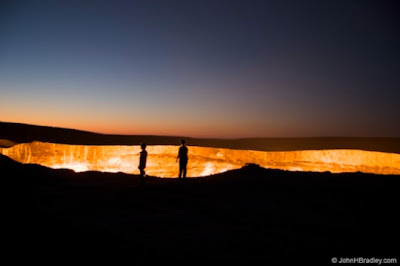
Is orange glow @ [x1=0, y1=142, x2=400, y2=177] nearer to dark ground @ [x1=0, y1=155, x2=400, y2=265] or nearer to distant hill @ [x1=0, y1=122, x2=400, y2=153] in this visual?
distant hill @ [x1=0, y1=122, x2=400, y2=153]

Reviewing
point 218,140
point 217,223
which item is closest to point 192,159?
point 217,223

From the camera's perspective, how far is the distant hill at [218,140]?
143ft

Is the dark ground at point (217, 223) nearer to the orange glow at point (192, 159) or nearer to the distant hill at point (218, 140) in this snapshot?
the orange glow at point (192, 159)

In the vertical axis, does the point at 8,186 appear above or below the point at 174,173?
above

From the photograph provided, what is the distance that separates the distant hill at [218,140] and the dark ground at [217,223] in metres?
37.1

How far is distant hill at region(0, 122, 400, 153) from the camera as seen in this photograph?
143 feet

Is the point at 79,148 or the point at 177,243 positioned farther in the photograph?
the point at 79,148

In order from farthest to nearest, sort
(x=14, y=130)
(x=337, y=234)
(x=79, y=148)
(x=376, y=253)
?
(x=14, y=130), (x=79, y=148), (x=337, y=234), (x=376, y=253)

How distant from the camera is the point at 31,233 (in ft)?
14.2

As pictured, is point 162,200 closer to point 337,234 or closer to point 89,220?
point 89,220

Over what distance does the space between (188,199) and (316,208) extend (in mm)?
3439

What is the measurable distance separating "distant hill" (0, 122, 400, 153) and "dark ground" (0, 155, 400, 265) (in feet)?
122

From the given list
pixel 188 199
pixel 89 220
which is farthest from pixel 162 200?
pixel 89 220

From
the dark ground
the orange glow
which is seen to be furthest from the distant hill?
the dark ground
